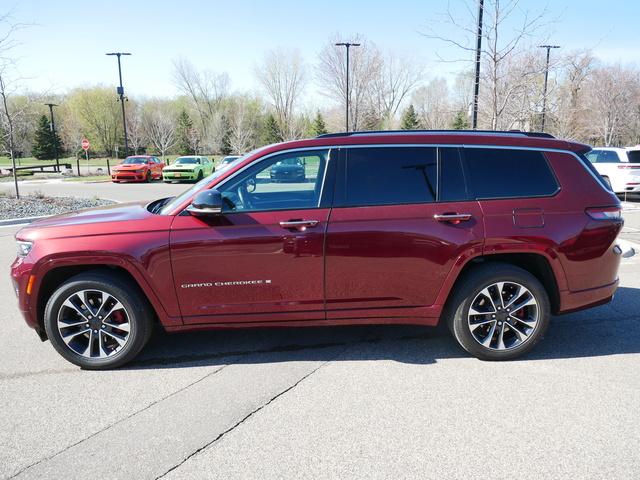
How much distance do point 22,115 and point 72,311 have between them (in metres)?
14.1

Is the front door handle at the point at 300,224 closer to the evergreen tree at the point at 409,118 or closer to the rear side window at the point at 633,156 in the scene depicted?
the rear side window at the point at 633,156

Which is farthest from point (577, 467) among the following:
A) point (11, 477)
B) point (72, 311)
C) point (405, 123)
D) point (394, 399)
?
point (405, 123)

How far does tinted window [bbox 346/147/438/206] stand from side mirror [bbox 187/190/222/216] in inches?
39.6

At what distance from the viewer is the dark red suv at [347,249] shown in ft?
12.0

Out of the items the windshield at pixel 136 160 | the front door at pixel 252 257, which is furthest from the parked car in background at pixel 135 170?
the front door at pixel 252 257

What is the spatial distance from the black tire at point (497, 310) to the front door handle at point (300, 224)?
4.35ft

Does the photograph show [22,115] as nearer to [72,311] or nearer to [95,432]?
[72,311]

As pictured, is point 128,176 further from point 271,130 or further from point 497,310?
point 271,130

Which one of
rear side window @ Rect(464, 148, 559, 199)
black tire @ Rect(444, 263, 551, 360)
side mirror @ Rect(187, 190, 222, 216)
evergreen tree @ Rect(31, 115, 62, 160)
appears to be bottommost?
black tire @ Rect(444, 263, 551, 360)

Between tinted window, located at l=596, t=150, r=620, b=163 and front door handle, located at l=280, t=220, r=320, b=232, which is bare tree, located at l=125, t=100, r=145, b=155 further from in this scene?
front door handle, located at l=280, t=220, r=320, b=232

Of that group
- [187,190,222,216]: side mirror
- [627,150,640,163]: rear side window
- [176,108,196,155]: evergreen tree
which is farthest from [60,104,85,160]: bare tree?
[187,190,222,216]: side mirror

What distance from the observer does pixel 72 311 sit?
3785 millimetres

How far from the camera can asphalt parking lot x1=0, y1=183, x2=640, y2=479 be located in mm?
2613

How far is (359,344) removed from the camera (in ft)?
14.1
